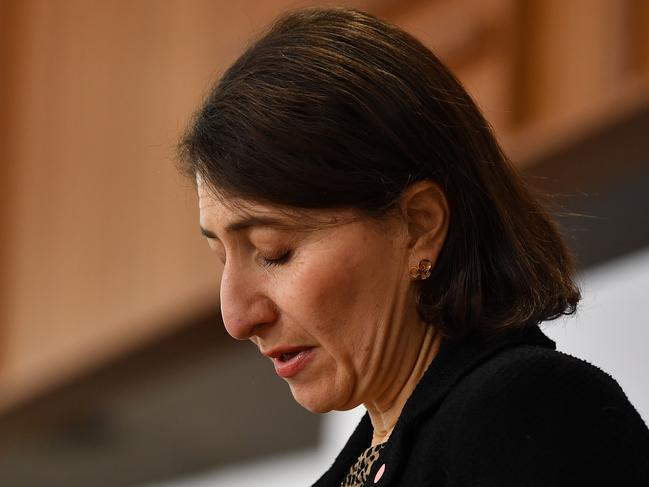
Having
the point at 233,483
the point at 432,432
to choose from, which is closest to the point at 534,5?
the point at 432,432

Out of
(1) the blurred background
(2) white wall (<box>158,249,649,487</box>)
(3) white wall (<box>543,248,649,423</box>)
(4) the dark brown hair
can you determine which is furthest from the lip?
(1) the blurred background

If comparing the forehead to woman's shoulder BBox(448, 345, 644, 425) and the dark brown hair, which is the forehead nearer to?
the dark brown hair

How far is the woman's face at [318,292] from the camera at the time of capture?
1.19 metres

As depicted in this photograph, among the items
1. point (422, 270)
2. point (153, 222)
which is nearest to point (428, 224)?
point (422, 270)

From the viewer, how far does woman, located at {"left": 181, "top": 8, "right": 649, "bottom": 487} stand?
1168mm

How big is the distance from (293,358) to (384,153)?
200mm

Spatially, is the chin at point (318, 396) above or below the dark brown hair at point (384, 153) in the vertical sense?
below

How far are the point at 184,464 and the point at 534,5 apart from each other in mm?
2396

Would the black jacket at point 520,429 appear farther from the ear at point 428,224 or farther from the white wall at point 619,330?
the white wall at point 619,330

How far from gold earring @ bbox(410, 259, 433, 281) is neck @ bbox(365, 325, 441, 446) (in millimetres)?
53

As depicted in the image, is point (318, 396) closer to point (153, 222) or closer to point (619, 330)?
point (619, 330)

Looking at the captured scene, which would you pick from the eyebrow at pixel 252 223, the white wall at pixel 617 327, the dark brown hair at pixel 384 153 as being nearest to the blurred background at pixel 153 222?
the white wall at pixel 617 327

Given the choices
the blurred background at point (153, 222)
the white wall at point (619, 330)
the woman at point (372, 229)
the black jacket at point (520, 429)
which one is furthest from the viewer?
the blurred background at point (153, 222)

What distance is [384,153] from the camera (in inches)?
46.5
